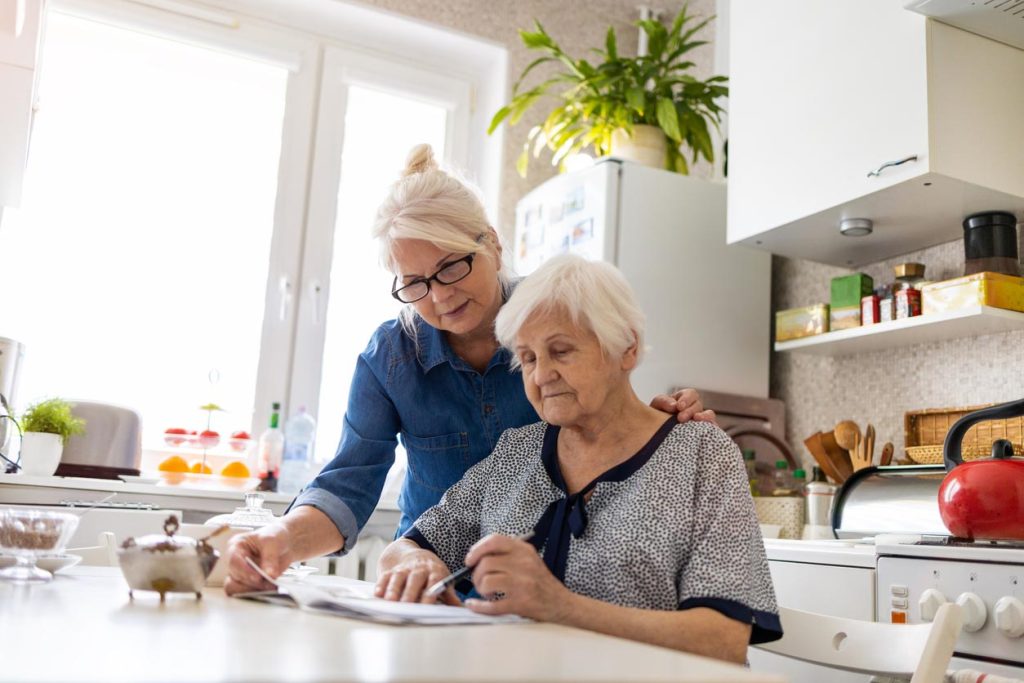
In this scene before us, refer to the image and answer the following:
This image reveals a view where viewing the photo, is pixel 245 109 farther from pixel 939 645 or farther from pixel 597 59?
pixel 939 645

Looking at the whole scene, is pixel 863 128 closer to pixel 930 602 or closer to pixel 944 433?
pixel 944 433

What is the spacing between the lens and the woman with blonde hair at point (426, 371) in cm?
163

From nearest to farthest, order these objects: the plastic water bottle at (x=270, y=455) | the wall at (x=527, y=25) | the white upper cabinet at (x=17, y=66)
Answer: the white upper cabinet at (x=17, y=66)
the plastic water bottle at (x=270, y=455)
the wall at (x=527, y=25)

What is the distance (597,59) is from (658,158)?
924 millimetres

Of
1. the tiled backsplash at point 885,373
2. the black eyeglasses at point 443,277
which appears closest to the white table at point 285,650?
the black eyeglasses at point 443,277

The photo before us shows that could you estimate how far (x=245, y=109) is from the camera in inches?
141

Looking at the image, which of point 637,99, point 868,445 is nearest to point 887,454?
point 868,445

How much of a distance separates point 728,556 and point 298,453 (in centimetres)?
237

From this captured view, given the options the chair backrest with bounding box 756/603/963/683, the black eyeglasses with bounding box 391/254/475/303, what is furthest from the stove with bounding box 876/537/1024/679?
the black eyeglasses with bounding box 391/254/475/303

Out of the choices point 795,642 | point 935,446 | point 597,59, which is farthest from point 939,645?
point 597,59

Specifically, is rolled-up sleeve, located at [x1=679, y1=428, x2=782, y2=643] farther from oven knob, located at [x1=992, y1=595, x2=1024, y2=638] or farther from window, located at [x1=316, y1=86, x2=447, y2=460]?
window, located at [x1=316, y1=86, x2=447, y2=460]

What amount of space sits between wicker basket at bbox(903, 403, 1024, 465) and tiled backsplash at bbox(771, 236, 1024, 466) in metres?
0.04

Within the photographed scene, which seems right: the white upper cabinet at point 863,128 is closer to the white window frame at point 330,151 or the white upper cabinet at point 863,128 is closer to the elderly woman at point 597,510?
the elderly woman at point 597,510

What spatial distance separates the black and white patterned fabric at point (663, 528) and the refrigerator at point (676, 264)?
1.59 meters
